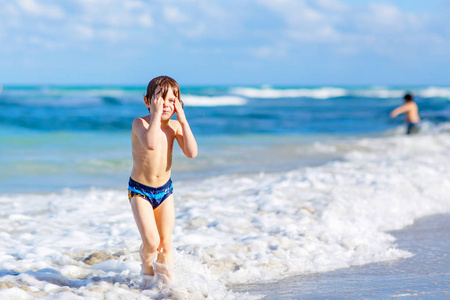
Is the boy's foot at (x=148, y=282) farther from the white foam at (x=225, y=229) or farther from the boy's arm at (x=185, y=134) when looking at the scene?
the boy's arm at (x=185, y=134)

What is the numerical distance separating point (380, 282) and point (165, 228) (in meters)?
1.68

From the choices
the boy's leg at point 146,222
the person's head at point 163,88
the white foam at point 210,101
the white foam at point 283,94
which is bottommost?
the boy's leg at point 146,222

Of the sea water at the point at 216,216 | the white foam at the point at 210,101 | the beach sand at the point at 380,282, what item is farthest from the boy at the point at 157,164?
the white foam at the point at 210,101

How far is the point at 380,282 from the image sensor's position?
13.2 feet

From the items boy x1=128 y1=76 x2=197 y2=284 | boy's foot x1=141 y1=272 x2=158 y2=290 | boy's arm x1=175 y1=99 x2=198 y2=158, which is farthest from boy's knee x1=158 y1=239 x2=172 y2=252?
boy's arm x1=175 y1=99 x2=198 y2=158

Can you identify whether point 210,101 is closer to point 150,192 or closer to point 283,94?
point 283,94

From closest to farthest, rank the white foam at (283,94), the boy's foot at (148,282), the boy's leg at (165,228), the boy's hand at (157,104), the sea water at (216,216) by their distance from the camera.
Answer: the boy's hand at (157,104)
the boy's leg at (165,228)
the boy's foot at (148,282)
the sea water at (216,216)
the white foam at (283,94)

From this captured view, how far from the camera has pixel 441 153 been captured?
37.6 feet

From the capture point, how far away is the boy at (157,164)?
3.34m

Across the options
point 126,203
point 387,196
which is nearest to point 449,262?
point 387,196

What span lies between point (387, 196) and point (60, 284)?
457 cm

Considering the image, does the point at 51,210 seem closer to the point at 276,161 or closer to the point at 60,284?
the point at 60,284

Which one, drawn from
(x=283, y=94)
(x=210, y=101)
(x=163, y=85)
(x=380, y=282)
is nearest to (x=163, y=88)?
(x=163, y=85)

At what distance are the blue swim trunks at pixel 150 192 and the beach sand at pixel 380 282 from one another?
3.32 ft
